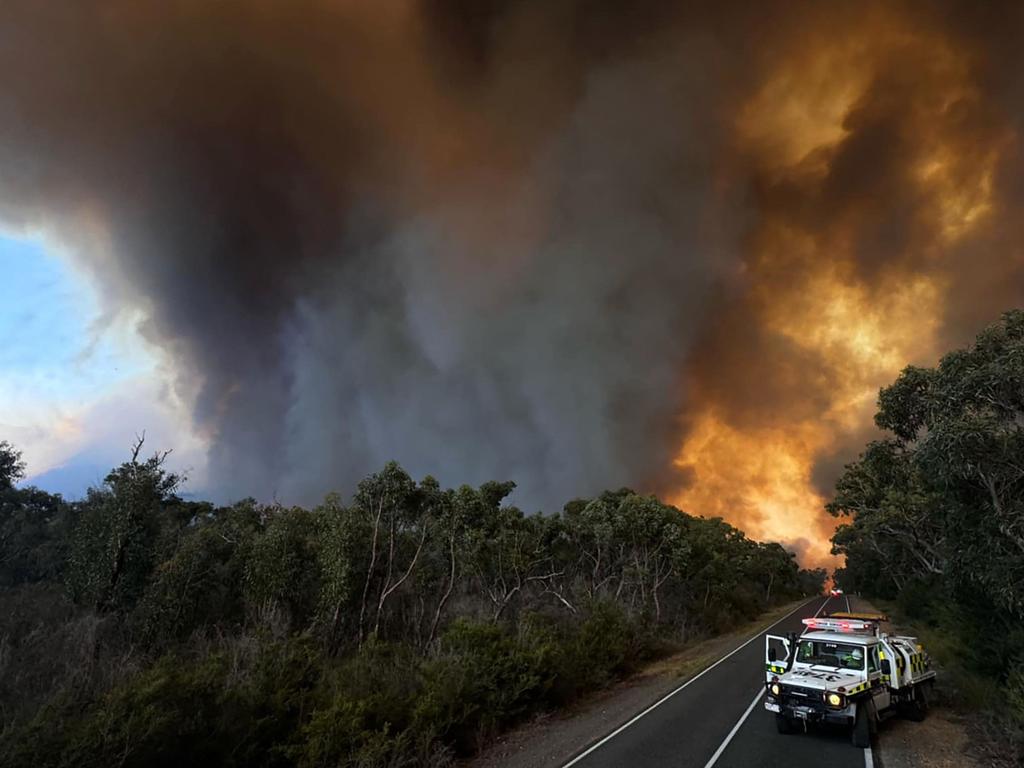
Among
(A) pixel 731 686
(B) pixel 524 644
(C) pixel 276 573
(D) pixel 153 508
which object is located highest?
(D) pixel 153 508

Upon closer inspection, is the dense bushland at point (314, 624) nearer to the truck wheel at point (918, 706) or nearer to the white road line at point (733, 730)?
the white road line at point (733, 730)

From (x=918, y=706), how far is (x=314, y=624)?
810 inches

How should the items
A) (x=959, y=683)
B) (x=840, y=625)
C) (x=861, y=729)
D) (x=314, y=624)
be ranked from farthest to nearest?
(x=314, y=624) < (x=959, y=683) < (x=840, y=625) < (x=861, y=729)

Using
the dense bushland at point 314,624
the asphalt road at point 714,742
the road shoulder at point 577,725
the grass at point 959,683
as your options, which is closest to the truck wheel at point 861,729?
the asphalt road at point 714,742

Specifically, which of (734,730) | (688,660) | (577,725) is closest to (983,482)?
(734,730)

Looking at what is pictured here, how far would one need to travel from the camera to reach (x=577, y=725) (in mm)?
14477

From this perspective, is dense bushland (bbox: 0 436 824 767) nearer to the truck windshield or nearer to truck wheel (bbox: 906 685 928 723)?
the truck windshield

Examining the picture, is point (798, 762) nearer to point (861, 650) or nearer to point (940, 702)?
point (861, 650)

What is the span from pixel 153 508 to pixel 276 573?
19.4 feet

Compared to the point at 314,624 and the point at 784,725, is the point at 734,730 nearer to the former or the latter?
the point at 784,725

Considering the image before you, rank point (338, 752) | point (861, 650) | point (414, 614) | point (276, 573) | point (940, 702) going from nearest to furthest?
point (338, 752) < point (861, 650) < point (940, 702) < point (276, 573) < point (414, 614)

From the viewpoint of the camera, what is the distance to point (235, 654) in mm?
10852

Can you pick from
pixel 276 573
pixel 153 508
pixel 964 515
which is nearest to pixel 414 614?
pixel 276 573

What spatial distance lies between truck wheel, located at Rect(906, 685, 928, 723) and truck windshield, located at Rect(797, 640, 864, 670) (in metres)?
2.59
